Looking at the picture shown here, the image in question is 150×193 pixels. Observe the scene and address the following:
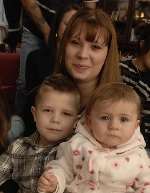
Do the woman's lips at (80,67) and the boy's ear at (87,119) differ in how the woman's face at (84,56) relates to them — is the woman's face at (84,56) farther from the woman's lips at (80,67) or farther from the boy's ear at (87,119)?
the boy's ear at (87,119)

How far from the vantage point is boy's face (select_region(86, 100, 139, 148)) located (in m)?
1.26

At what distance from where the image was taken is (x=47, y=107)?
1.39m

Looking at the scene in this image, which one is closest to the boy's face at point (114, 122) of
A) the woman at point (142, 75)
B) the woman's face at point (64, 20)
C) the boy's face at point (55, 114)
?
the boy's face at point (55, 114)

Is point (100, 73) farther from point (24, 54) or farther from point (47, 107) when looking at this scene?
point (24, 54)

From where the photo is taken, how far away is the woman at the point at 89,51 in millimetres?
1504

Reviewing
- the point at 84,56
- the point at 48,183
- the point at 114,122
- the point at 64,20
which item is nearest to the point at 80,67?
the point at 84,56

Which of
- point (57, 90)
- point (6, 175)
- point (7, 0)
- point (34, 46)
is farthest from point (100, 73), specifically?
point (7, 0)

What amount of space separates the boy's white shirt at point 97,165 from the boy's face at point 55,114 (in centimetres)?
8

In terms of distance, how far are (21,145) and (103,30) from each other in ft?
1.59

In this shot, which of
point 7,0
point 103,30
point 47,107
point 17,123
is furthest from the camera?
point 7,0

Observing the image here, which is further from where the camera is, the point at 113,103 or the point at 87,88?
the point at 87,88

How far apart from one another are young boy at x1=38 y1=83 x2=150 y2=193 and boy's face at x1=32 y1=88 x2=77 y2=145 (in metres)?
0.09

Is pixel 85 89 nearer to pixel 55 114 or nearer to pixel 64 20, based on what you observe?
pixel 55 114

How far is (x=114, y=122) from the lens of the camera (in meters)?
1.26
